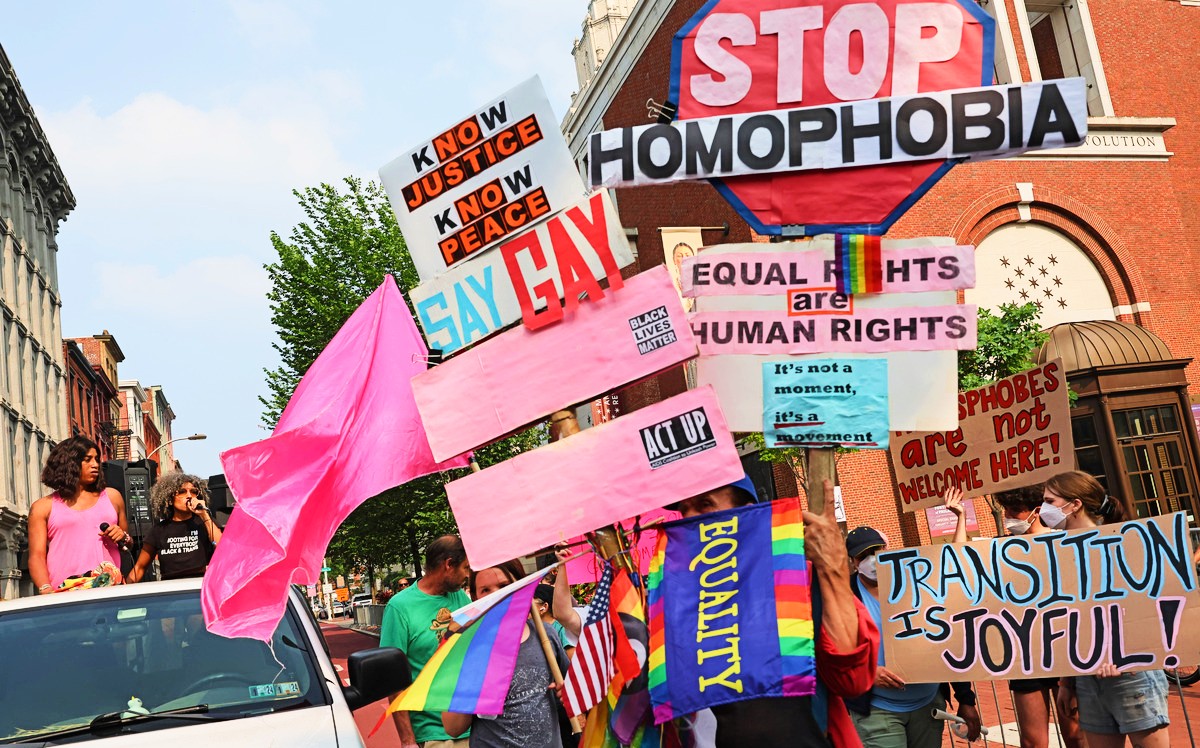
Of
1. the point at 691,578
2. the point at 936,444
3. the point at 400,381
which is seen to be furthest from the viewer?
the point at 936,444

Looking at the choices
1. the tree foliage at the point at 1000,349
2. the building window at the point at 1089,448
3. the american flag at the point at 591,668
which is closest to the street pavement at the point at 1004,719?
the american flag at the point at 591,668

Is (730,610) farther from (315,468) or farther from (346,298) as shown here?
(346,298)

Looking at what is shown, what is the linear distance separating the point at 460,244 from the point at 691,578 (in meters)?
1.38

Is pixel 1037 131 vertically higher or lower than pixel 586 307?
higher

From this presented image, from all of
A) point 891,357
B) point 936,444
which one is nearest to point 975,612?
point 936,444

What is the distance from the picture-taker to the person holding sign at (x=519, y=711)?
493 centimetres

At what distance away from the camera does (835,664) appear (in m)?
3.27

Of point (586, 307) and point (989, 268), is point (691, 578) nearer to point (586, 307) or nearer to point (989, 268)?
point (586, 307)

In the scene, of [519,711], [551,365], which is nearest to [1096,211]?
[519,711]

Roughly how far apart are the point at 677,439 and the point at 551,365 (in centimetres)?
49

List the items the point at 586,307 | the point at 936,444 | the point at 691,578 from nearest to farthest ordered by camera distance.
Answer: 1. the point at 691,578
2. the point at 586,307
3. the point at 936,444

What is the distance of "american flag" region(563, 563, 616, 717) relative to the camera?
3492 millimetres

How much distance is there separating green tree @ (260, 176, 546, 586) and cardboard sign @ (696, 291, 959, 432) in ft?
79.3

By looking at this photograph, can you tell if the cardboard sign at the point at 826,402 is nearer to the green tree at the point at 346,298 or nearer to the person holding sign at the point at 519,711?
the person holding sign at the point at 519,711
